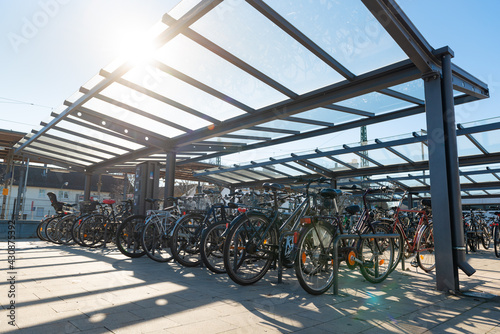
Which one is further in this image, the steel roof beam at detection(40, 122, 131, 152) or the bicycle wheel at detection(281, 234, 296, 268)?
the steel roof beam at detection(40, 122, 131, 152)

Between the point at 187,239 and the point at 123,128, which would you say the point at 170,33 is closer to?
the point at 187,239

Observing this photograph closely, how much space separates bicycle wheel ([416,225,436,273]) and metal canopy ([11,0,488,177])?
7.34 ft

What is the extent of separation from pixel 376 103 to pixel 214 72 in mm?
3251

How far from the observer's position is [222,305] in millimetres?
2928

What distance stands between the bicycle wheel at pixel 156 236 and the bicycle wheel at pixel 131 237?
6.4 inches

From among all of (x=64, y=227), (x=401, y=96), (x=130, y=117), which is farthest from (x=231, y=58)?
(x=64, y=227)

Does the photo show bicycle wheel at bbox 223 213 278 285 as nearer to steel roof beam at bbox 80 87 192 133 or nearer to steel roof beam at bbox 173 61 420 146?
steel roof beam at bbox 173 61 420 146

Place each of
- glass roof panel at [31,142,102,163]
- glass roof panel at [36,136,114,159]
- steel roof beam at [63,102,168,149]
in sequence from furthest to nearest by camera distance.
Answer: glass roof panel at [31,142,102,163] → glass roof panel at [36,136,114,159] → steel roof beam at [63,102,168,149]

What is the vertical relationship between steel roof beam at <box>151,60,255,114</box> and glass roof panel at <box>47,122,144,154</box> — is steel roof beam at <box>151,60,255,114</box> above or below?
above

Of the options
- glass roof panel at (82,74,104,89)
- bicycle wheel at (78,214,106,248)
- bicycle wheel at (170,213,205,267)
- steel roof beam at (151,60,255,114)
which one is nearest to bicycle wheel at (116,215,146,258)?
bicycle wheel at (170,213,205,267)

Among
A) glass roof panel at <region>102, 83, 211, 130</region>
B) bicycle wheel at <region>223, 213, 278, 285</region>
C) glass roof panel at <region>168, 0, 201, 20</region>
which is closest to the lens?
glass roof panel at <region>168, 0, 201, 20</region>

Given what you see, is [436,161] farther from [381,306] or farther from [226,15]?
[226,15]

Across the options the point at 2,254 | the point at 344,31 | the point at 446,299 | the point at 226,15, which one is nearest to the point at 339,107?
the point at 344,31

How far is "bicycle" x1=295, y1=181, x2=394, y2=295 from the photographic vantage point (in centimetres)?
344
